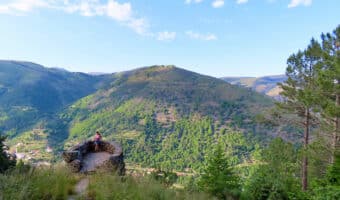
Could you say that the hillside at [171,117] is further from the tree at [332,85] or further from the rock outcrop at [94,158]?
the rock outcrop at [94,158]

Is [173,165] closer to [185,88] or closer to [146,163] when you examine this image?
[146,163]

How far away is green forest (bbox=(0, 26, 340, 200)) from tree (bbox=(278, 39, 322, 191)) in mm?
69

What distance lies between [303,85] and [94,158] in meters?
14.3

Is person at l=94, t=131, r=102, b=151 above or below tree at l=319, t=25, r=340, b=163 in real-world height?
below

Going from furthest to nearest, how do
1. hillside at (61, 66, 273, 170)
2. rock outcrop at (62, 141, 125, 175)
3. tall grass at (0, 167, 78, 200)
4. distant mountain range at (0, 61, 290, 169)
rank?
1. distant mountain range at (0, 61, 290, 169)
2. hillside at (61, 66, 273, 170)
3. rock outcrop at (62, 141, 125, 175)
4. tall grass at (0, 167, 78, 200)

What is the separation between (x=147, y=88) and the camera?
13875 cm

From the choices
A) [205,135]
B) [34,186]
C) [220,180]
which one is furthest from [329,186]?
[205,135]

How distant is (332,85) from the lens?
40.4 ft

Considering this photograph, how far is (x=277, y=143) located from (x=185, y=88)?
377 feet

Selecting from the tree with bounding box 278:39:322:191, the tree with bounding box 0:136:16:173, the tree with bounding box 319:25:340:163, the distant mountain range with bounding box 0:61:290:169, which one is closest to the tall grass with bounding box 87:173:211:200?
the tree with bounding box 0:136:16:173

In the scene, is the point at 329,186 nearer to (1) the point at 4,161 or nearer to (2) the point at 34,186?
(2) the point at 34,186

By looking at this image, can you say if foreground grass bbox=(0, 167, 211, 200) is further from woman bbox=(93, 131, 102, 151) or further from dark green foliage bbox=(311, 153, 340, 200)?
woman bbox=(93, 131, 102, 151)

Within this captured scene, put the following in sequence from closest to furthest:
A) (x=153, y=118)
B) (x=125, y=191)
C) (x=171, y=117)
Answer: (x=125, y=191) → (x=171, y=117) → (x=153, y=118)

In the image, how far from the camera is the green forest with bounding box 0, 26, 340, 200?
5250mm
